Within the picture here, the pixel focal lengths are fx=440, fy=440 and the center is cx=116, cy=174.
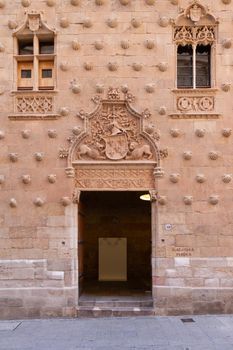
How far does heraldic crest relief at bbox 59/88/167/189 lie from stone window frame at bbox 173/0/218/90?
1122mm

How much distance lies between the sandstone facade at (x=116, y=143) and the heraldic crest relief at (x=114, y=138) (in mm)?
22

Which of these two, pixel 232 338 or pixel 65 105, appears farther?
pixel 65 105

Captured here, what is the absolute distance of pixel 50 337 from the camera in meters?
7.37

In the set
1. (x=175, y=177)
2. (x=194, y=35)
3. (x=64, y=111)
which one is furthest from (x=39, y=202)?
(x=194, y=35)

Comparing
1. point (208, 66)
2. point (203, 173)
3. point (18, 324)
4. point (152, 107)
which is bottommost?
point (18, 324)

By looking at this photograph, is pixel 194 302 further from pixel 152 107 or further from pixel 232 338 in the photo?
pixel 152 107

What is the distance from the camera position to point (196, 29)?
9.23 meters

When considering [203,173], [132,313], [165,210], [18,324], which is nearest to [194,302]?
[132,313]

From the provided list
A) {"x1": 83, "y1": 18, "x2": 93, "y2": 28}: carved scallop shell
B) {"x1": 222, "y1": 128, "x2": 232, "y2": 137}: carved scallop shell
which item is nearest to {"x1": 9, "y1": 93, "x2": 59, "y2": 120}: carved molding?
{"x1": 83, "y1": 18, "x2": 93, "y2": 28}: carved scallop shell

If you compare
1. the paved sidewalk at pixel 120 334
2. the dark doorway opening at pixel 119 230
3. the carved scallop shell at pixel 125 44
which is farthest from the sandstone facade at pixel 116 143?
the dark doorway opening at pixel 119 230

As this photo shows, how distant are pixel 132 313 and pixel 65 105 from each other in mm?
4454

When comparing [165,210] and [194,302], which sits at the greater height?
[165,210]

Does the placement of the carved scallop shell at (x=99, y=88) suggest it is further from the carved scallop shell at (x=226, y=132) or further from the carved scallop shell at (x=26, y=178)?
the carved scallop shell at (x=226, y=132)

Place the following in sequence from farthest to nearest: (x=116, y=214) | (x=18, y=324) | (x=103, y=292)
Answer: (x=116, y=214) < (x=103, y=292) < (x=18, y=324)
